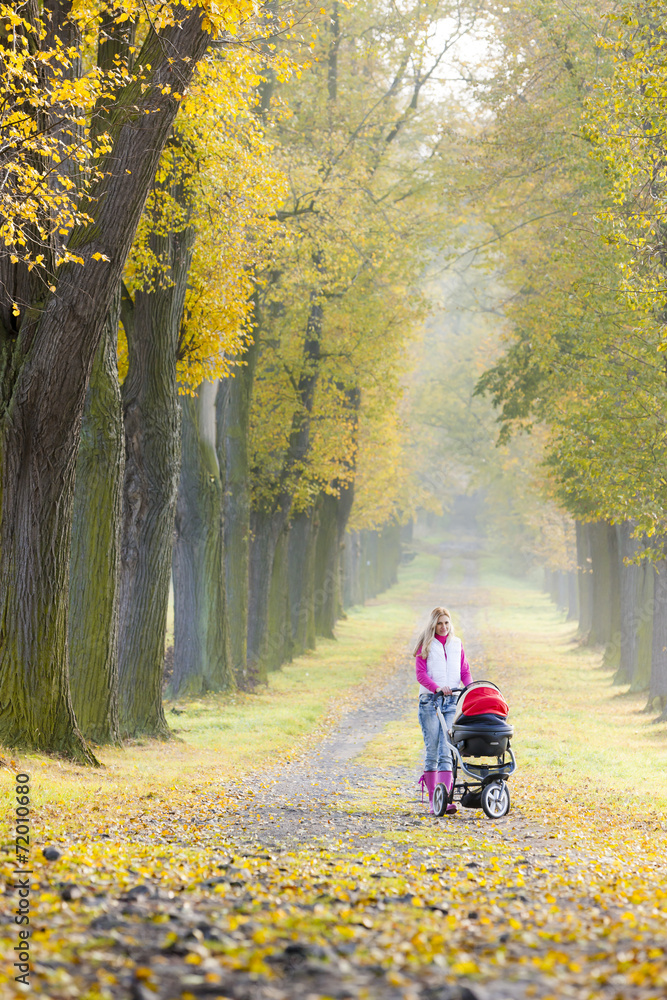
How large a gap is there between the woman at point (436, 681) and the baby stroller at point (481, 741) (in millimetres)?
101

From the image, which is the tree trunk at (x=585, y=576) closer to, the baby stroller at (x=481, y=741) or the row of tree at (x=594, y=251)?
the row of tree at (x=594, y=251)

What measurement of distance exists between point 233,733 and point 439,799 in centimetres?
638

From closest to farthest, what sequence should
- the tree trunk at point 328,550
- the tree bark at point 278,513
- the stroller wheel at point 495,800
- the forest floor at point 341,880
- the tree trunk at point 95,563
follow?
the forest floor at point 341,880
the stroller wheel at point 495,800
the tree trunk at point 95,563
the tree bark at point 278,513
the tree trunk at point 328,550

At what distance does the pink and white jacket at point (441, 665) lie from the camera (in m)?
9.30

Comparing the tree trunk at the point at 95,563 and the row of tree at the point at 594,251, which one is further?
the row of tree at the point at 594,251

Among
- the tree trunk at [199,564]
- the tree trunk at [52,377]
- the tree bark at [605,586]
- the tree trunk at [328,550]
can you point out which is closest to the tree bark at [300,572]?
the tree trunk at [328,550]

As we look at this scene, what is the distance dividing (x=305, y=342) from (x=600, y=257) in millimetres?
10288

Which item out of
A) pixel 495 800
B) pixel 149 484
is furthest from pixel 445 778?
pixel 149 484

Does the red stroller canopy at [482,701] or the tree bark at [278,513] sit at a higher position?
the tree bark at [278,513]

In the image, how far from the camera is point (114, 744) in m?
11.7

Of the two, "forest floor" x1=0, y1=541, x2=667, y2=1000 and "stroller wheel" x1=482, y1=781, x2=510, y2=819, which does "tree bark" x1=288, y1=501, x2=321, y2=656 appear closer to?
"forest floor" x1=0, y1=541, x2=667, y2=1000

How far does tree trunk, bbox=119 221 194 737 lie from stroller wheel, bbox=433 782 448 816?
18.4ft

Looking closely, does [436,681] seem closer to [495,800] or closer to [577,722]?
[495,800]

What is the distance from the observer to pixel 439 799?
9.23 meters
